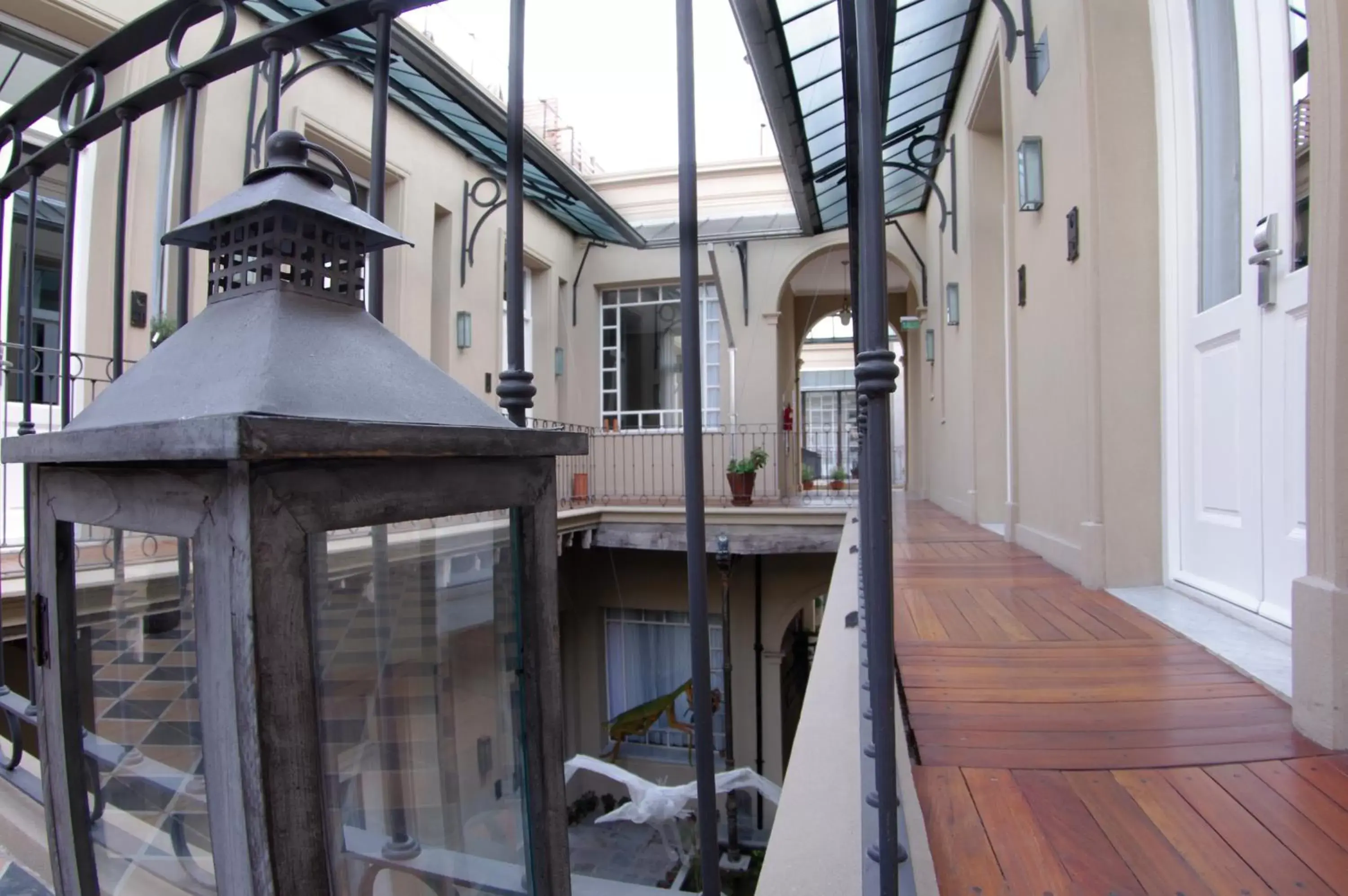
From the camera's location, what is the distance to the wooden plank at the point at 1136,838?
3.13ft

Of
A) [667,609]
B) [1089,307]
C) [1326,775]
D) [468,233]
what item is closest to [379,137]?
[1326,775]

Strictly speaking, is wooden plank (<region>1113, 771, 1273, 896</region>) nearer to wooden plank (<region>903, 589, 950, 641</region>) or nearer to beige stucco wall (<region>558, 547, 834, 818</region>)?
wooden plank (<region>903, 589, 950, 641</region>)

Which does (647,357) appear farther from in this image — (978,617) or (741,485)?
(978,617)

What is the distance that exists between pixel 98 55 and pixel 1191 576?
3.02m

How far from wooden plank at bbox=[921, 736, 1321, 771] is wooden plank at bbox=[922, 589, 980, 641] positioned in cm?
72

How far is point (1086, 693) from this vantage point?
1.63m

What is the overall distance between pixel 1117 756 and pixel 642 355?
891 centimetres

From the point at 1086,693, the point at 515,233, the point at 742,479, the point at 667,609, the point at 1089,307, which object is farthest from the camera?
the point at 667,609

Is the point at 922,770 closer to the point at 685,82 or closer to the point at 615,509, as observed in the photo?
the point at 685,82

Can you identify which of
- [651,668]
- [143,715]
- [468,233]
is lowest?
[651,668]

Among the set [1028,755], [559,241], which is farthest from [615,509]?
[1028,755]

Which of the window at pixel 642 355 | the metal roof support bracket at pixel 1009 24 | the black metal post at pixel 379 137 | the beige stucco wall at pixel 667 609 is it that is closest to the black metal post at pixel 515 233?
the black metal post at pixel 379 137

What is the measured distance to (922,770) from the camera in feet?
4.23

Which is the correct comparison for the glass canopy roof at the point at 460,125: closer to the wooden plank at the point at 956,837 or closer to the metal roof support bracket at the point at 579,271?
the metal roof support bracket at the point at 579,271
